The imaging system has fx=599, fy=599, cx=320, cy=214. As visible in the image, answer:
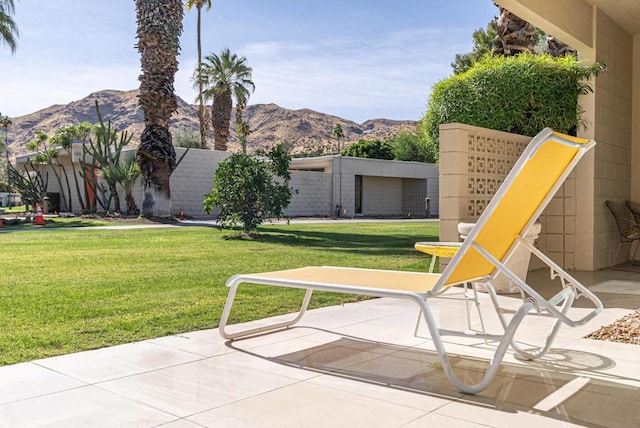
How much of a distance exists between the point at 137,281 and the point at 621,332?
18.8 feet

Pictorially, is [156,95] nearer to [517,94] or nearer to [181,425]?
[517,94]

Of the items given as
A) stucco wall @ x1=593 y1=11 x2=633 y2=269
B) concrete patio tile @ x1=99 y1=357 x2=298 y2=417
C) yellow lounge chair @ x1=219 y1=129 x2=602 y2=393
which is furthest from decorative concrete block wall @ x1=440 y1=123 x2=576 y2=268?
concrete patio tile @ x1=99 y1=357 x2=298 y2=417

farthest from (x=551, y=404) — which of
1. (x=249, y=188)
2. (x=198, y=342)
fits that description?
(x=249, y=188)

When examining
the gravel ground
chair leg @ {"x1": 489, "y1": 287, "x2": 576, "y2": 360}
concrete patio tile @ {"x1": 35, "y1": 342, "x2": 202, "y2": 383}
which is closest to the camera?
chair leg @ {"x1": 489, "y1": 287, "x2": 576, "y2": 360}

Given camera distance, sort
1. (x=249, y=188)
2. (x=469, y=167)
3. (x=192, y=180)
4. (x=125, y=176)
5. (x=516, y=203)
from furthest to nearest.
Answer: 1. (x=192, y=180)
2. (x=125, y=176)
3. (x=249, y=188)
4. (x=469, y=167)
5. (x=516, y=203)

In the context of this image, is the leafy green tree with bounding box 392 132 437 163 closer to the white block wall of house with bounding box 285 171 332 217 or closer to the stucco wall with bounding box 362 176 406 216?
the stucco wall with bounding box 362 176 406 216

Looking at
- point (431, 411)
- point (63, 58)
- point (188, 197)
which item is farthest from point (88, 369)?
point (63, 58)

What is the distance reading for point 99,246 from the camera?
13156 millimetres

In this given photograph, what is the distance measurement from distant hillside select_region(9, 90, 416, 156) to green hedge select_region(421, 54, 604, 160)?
9168 centimetres

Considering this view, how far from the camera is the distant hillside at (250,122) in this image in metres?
108

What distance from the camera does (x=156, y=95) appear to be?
76.0 feet

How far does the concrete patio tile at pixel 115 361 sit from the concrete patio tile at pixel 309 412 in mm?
945

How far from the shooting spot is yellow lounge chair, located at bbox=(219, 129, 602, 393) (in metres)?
3.05

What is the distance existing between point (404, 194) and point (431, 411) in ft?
122
